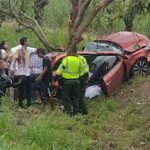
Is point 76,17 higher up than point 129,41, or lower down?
higher up

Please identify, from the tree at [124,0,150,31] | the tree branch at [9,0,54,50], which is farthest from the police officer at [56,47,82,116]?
the tree branch at [9,0,54,50]

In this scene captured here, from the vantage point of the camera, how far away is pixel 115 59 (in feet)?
49.7

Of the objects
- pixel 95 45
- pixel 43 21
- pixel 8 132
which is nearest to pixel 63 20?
pixel 43 21

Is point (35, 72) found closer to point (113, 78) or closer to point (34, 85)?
point (34, 85)

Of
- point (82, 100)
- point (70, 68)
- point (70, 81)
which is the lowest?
point (82, 100)

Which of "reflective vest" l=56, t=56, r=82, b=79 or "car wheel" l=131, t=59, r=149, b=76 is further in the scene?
"car wheel" l=131, t=59, r=149, b=76

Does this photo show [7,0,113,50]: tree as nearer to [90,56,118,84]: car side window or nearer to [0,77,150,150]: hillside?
[90,56,118,84]: car side window

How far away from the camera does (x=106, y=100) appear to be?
559 inches

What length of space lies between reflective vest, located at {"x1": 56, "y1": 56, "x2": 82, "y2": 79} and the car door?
6.29 feet

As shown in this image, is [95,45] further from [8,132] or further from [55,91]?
[8,132]

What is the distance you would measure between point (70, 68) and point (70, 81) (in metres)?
0.31

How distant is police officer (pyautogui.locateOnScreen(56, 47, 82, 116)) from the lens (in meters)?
12.4

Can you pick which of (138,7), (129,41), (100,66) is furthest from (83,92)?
(129,41)

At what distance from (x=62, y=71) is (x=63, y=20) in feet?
46.8
